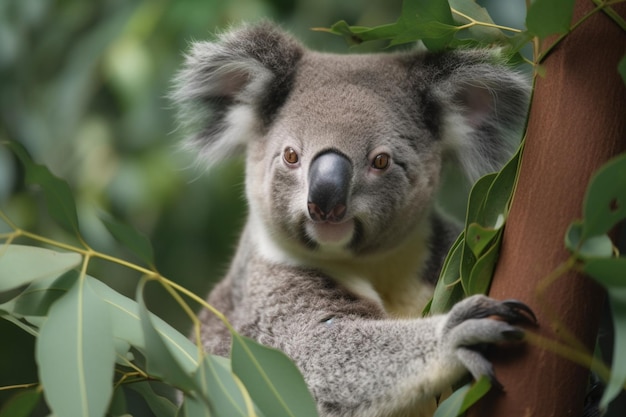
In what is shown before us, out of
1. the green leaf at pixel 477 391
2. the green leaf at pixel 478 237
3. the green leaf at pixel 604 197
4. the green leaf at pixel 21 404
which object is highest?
the green leaf at pixel 604 197

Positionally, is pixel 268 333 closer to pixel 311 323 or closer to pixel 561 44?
pixel 311 323

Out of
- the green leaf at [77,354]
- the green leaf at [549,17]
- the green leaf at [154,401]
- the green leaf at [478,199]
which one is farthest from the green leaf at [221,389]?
the green leaf at [549,17]

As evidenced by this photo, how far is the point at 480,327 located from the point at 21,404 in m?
0.74

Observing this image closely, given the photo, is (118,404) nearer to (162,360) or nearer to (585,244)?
(162,360)

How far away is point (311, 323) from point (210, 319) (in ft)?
2.36

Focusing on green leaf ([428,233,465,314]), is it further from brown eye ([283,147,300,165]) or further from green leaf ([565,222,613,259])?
brown eye ([283,147,300,165])

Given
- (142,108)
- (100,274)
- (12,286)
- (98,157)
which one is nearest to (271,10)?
(142,108)

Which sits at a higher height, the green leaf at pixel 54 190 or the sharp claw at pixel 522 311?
the green leaf at pixel 54 190

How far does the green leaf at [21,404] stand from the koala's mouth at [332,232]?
794 millimetres

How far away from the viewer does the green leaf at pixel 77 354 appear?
133cm

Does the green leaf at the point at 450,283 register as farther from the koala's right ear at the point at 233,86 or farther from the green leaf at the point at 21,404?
the koala's right ear at the point at 233,86

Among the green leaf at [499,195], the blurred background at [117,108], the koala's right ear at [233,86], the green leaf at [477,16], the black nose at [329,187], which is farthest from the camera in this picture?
the blurred background at [117,108]

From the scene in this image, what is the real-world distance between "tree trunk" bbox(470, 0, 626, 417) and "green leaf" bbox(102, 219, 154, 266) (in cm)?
57

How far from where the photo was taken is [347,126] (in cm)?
207
